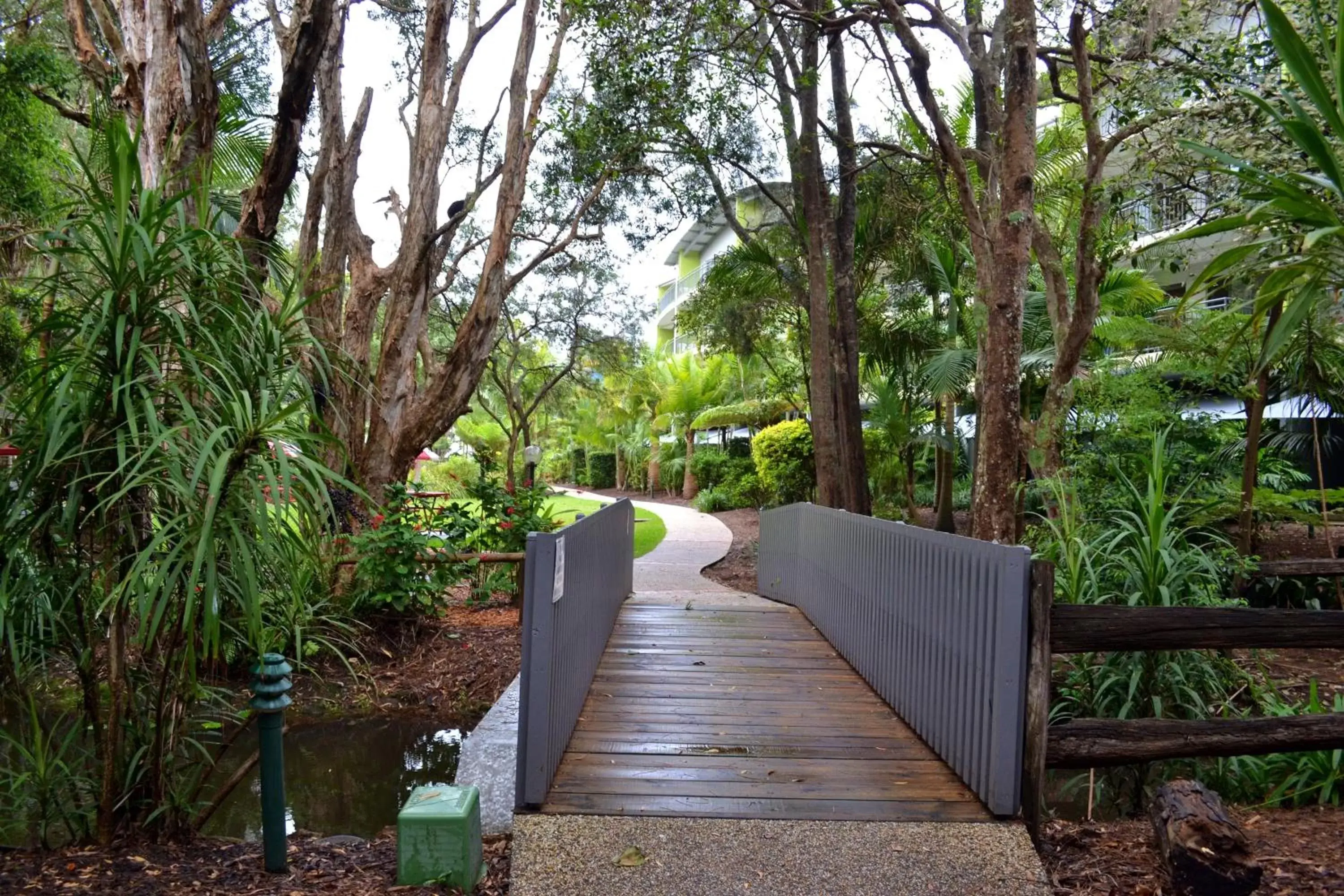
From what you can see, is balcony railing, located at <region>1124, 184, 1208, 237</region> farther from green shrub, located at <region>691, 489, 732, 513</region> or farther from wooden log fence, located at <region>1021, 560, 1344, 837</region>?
green shrub, located at <region>691, 489, 732, 513</region>

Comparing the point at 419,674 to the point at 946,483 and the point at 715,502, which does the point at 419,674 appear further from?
the point at 715,502

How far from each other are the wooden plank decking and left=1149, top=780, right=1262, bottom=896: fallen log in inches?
30.6

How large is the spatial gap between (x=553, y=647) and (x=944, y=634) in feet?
6.26

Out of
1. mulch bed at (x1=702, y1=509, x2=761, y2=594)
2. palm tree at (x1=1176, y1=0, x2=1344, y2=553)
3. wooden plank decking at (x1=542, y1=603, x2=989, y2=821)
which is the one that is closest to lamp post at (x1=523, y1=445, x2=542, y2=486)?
mulch bed at (x1=702, y1=509, x2=761, y2=594)

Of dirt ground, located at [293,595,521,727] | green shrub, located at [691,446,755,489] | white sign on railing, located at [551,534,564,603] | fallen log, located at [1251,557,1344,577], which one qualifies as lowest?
dirt ground, located at [293,595,521,727]

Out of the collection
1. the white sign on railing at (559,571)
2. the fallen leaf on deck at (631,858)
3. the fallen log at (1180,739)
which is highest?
the white sign on railing at (559,571)

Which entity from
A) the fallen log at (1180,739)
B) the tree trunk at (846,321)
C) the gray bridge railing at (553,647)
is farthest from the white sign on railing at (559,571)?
the tree trunk at (846,321)

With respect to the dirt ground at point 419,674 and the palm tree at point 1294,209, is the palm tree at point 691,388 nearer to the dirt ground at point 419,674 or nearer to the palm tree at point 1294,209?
the dirt ground at point 419,674

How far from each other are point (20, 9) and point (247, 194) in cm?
922

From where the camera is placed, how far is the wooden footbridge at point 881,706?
3748 millimetres

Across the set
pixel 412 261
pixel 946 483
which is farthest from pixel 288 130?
pixel 946 483

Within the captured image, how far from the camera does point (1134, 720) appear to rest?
12.2 ft

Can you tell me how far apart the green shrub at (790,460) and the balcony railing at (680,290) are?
51.8 feet

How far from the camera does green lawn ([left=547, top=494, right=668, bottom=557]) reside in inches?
702
